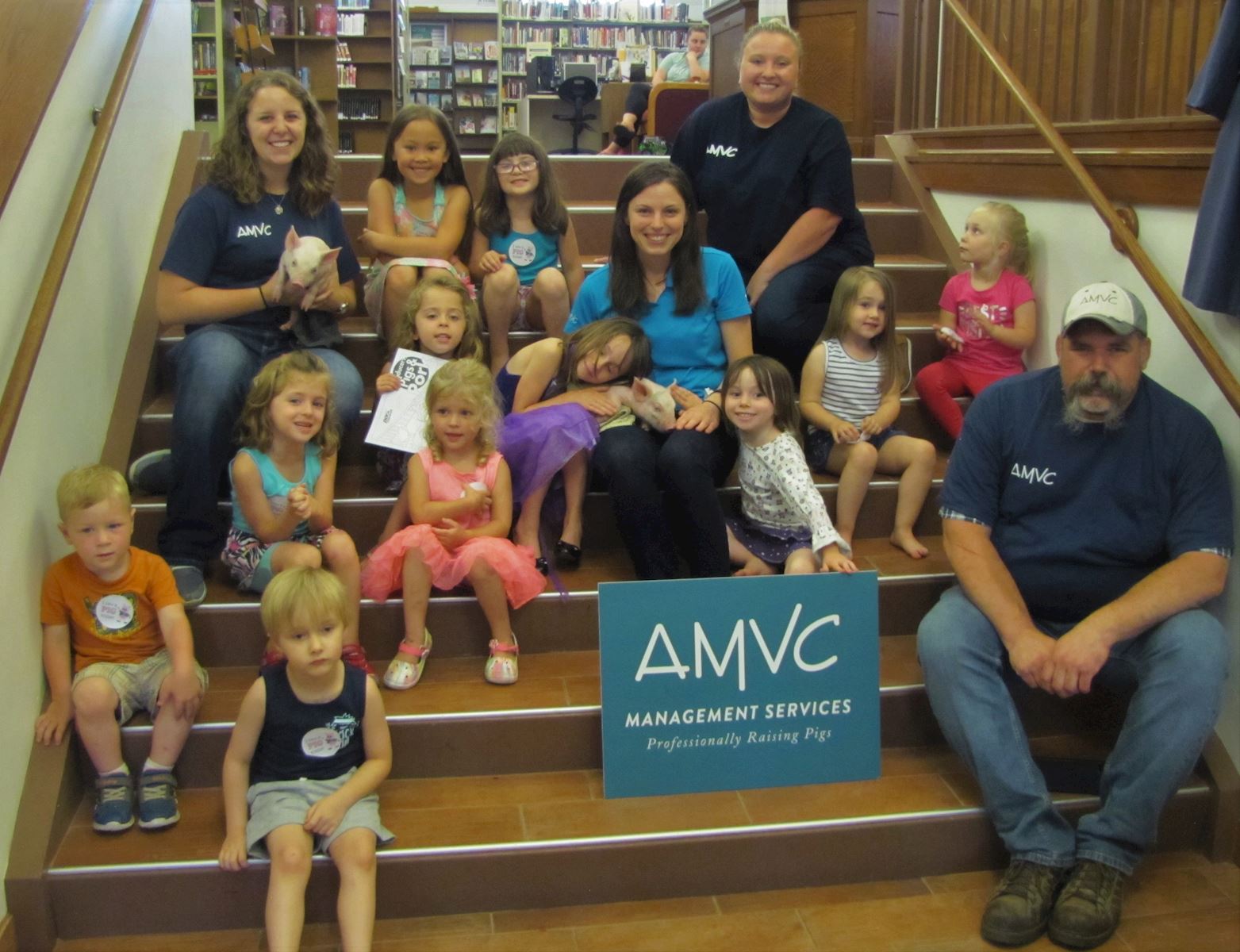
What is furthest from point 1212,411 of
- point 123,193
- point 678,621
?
point 123,193

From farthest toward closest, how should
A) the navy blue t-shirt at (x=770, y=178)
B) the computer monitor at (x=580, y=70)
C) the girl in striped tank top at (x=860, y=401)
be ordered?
the computer monitor at (x=580, y=70) → the navy blue t-shirt at (x=770, y=178) → the girl in striped tank top at (x=860, y=401)

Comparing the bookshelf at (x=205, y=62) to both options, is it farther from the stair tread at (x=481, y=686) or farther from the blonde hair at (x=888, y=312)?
the stair tread at (x=481, y=686)

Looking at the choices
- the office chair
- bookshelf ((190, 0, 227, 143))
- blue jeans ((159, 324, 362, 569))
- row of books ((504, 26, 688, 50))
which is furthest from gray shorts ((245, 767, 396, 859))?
row of books ((504, 26, 688, 50))

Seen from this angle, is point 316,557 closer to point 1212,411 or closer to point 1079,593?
point 1079,593

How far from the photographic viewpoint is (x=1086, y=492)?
7.10 feet

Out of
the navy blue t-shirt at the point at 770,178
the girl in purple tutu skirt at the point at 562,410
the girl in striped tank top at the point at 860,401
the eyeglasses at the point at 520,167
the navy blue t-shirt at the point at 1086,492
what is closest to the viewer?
the navy blue t-shirt at the point at 1086,492

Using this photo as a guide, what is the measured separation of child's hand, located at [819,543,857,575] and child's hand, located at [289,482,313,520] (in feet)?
3.36

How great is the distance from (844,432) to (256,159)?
1501 mm

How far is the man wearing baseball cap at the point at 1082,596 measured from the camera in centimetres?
195

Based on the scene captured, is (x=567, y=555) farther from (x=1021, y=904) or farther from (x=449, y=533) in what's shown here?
(x=1021, y=904)

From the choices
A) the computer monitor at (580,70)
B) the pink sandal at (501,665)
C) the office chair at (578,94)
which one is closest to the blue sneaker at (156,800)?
the pink sandal at (501,665)

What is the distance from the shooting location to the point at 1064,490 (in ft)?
7.13

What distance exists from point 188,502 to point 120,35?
1.25 m

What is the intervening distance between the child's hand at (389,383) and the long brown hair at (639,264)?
0.53 meters
